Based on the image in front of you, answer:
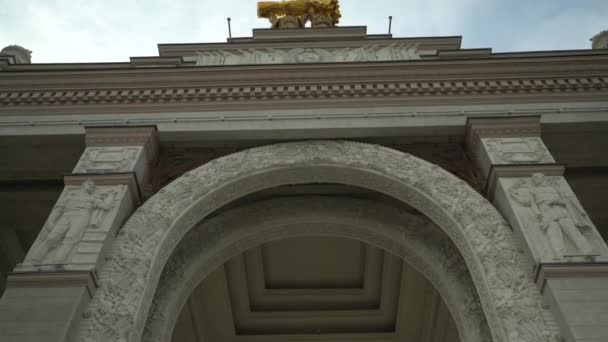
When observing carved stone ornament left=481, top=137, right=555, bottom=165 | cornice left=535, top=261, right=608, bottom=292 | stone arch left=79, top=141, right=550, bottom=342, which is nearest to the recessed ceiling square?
stone arch left=79, top=141, right=550, bottom=342

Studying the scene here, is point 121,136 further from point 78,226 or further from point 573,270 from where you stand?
point 573,270

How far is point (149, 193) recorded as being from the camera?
7.41 m

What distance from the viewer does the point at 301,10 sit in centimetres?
1204

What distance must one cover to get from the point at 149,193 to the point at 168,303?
1.49 meters

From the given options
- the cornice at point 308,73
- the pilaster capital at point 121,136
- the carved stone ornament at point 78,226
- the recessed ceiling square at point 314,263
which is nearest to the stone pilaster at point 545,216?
the cornice at point 308,73

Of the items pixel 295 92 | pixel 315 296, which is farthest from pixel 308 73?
pixel 315 296

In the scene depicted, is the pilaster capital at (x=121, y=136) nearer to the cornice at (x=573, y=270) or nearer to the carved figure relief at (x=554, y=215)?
the carved figure relief at (x=554, y=215)

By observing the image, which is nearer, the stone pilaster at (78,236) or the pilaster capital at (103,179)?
the stone pilaster at (78,236)

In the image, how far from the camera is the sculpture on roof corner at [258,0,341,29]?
39.2 feet

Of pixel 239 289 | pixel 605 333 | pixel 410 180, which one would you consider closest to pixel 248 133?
pixel 410 180

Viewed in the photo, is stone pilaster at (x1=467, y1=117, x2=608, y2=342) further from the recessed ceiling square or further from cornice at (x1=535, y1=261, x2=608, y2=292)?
the recessed ceiling square

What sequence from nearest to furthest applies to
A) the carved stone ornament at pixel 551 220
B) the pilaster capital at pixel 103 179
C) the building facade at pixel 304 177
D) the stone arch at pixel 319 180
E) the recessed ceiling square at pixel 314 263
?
the stone arch at pixel 319 180 < the building facade at pixel 304 177 < the carved stone ornament at pixel 551 220 < the pilaster capital at pixel 103 179 < the recessed ceiling square at pixel 314 263

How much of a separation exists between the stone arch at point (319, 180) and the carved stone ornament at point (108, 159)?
0.68 m

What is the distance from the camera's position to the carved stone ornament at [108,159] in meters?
7.06
